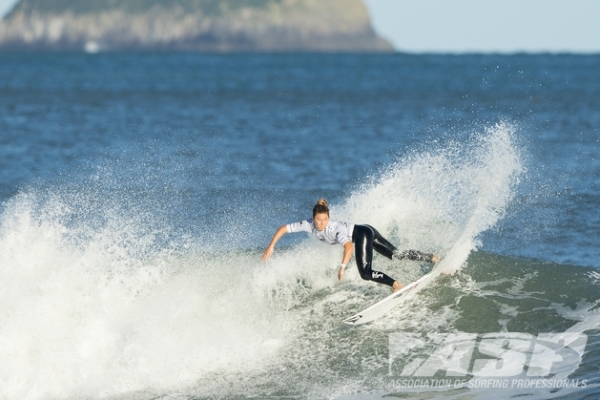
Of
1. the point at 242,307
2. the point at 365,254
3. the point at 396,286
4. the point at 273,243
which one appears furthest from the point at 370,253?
the point at 242,307

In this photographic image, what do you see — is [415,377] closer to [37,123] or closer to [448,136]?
[448,136]

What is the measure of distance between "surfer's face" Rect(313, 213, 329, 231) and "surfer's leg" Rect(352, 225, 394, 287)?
565 millimetres

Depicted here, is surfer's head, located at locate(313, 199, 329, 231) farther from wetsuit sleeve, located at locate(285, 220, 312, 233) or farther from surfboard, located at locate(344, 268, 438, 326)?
surfboard, located at locate(344, 268, 438, 326)

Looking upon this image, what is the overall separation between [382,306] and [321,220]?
1.47m

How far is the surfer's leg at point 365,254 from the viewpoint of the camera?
1270cm

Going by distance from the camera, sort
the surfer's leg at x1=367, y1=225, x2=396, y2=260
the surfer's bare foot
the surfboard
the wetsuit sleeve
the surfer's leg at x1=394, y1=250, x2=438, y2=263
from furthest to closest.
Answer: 1. the surfer's leg at x1=394, y1=250, x2=438, y2=263
2. the surfer's leg at x1=367, y1=225, x2=396, y2=260
3. the wetsuit sleeve
4. the surfer's bare foot
5. the surfboard

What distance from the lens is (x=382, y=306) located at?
12422 millimetres

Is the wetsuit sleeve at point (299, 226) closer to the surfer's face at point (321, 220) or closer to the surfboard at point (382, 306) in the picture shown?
the surfer's face at point (321, 220)

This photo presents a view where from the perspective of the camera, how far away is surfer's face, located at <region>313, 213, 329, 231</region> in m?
12.4

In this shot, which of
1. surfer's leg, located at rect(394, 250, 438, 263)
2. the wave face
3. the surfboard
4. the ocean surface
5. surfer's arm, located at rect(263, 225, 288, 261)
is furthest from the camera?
surfer's leg, located at rect(394, 250, 438, 263)

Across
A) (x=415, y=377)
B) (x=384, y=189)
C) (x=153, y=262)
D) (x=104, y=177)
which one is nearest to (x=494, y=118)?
(x=104, y=177)

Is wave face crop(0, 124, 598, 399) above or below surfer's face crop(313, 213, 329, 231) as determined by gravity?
below

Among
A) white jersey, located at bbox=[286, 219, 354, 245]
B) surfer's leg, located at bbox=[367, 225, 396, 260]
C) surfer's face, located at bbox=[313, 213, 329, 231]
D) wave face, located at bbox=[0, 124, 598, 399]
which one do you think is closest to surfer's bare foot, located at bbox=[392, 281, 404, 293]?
wave face, located at bbox=[0, 124, 598, 399]

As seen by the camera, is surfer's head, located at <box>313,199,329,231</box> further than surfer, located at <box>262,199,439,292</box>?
No
